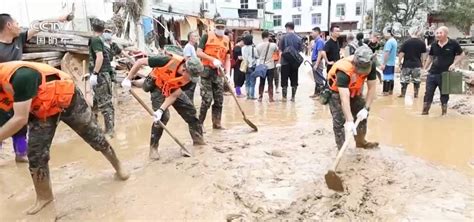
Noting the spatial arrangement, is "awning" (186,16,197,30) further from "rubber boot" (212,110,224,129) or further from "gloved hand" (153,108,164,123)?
"gloved hand" (153,108,164,123)

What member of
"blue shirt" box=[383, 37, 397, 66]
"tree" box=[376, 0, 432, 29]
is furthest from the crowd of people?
"tree" box=[376, 0, 432, 29]

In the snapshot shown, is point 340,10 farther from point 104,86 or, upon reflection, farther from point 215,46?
point 104,86

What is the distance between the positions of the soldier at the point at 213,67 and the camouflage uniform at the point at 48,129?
2401 mm

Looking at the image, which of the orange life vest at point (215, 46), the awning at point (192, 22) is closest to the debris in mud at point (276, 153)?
the orange life vest at point (215, 46)

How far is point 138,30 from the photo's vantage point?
579 inches

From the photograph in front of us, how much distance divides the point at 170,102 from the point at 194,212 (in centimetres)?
150

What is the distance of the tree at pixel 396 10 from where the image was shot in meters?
38.0

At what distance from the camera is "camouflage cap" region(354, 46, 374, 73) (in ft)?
13.9

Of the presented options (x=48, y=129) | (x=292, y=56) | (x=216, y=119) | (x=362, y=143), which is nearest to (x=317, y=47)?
(x=292, y=56)

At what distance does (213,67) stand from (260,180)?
2.33 meters

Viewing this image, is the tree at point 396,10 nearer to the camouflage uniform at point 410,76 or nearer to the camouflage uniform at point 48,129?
the camouflage uniform at point 410,76

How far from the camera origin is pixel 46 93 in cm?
330

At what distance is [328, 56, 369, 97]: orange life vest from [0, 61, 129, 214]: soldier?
2.38 meters

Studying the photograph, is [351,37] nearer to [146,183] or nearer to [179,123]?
[179,123]
